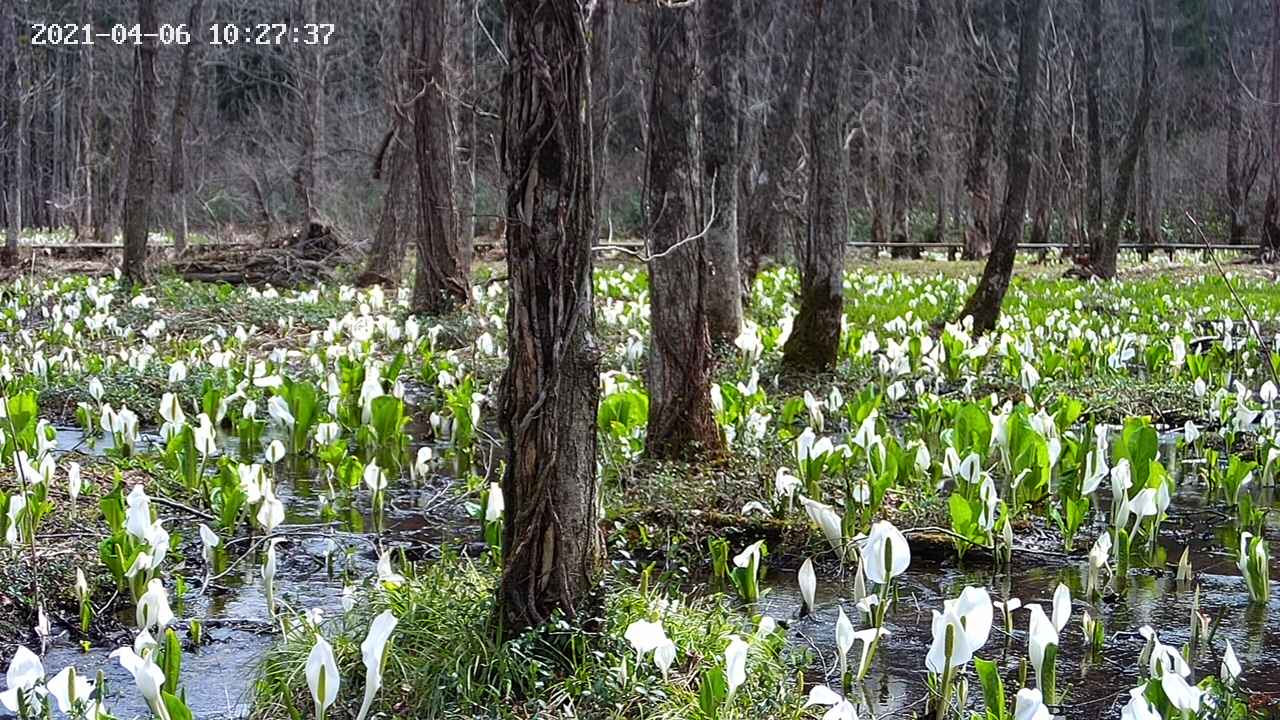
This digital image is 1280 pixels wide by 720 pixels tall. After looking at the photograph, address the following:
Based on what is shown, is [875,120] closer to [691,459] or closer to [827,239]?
[827,239]

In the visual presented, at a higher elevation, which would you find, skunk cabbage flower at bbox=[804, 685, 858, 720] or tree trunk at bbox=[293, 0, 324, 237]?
tree trunk at bbox=[293, 0, 324, 237]

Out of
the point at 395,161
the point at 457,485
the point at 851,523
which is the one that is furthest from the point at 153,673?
the point at 395,161

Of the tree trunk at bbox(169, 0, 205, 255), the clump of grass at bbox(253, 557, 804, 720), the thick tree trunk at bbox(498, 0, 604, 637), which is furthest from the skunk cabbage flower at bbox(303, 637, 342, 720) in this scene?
the tree trunk at bbox(169, 0, 205, 255)

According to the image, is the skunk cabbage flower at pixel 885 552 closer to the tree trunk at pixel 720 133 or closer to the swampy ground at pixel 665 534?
the swampy ground at pixel 665 534

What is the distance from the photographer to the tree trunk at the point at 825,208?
8414mm

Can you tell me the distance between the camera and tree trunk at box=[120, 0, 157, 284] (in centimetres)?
1428

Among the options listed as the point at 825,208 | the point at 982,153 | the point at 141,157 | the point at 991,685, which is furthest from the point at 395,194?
the point at 991,685

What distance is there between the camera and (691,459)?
19.1ft

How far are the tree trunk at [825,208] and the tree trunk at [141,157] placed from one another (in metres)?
8.45

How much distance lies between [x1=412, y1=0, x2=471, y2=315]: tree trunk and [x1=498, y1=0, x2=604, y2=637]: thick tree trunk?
8772 mm

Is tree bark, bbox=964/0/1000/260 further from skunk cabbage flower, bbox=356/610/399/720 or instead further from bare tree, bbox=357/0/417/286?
skunk cabbage flower, bbox=356/610/399/720

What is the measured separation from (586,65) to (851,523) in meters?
2.19

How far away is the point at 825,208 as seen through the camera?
845 cm

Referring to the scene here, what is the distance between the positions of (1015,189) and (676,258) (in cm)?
568
